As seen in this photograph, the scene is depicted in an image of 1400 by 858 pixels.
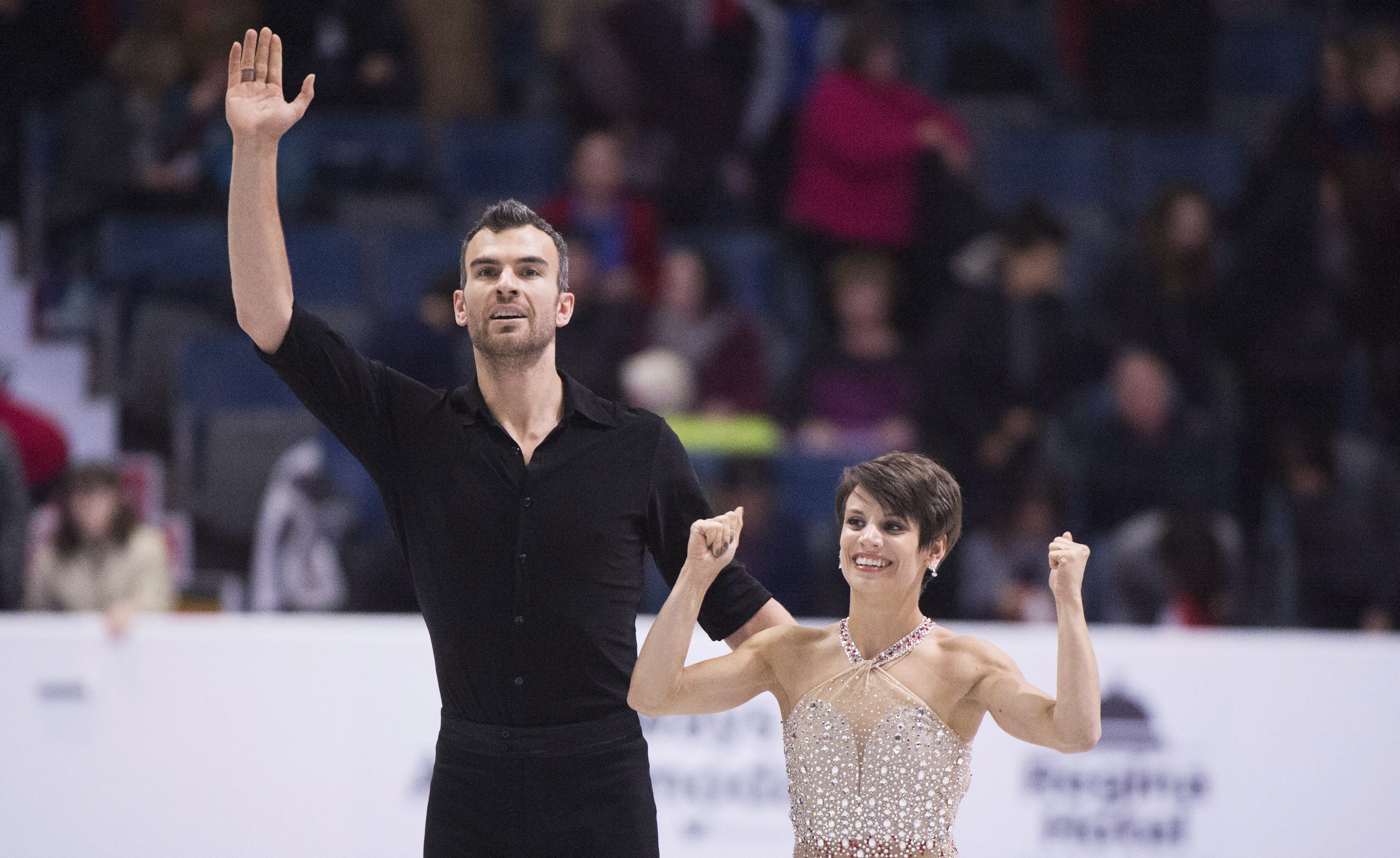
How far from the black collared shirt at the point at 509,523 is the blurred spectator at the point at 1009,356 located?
382 cm

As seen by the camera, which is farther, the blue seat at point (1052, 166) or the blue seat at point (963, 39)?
the blue seat at point (963, 39)

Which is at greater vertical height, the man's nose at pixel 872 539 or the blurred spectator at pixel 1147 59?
the blurred spectator at pixel 1147 59

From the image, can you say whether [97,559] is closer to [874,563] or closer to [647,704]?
[647,704]

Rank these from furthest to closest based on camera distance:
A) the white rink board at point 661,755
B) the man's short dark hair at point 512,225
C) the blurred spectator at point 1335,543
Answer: the blurred spectator at point 1335,543
the white rink board at point 661,755
the man's short dark hair at point 512,225

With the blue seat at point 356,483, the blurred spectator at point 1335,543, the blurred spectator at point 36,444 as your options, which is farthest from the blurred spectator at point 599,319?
the blurred spectator at point 1335,543

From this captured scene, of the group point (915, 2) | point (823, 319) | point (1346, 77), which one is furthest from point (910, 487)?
point (915, 2)

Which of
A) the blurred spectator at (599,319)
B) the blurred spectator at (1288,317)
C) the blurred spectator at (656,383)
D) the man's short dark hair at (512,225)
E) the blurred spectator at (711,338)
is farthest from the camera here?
the blurred spectator at (1288,317)

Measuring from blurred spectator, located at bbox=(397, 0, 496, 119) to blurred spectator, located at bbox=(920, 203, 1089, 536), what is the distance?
122 inches

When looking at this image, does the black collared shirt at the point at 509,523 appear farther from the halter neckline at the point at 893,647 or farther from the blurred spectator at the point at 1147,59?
the blurred spectator at the point at 1147,59

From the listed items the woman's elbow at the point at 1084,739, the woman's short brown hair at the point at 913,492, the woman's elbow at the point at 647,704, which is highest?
the woman's short brown hair at the point at 913,492

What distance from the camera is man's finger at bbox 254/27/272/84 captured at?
292 cm

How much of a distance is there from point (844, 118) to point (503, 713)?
5.07 metres

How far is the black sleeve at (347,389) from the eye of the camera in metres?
2.92

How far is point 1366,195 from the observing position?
7.41 metres
